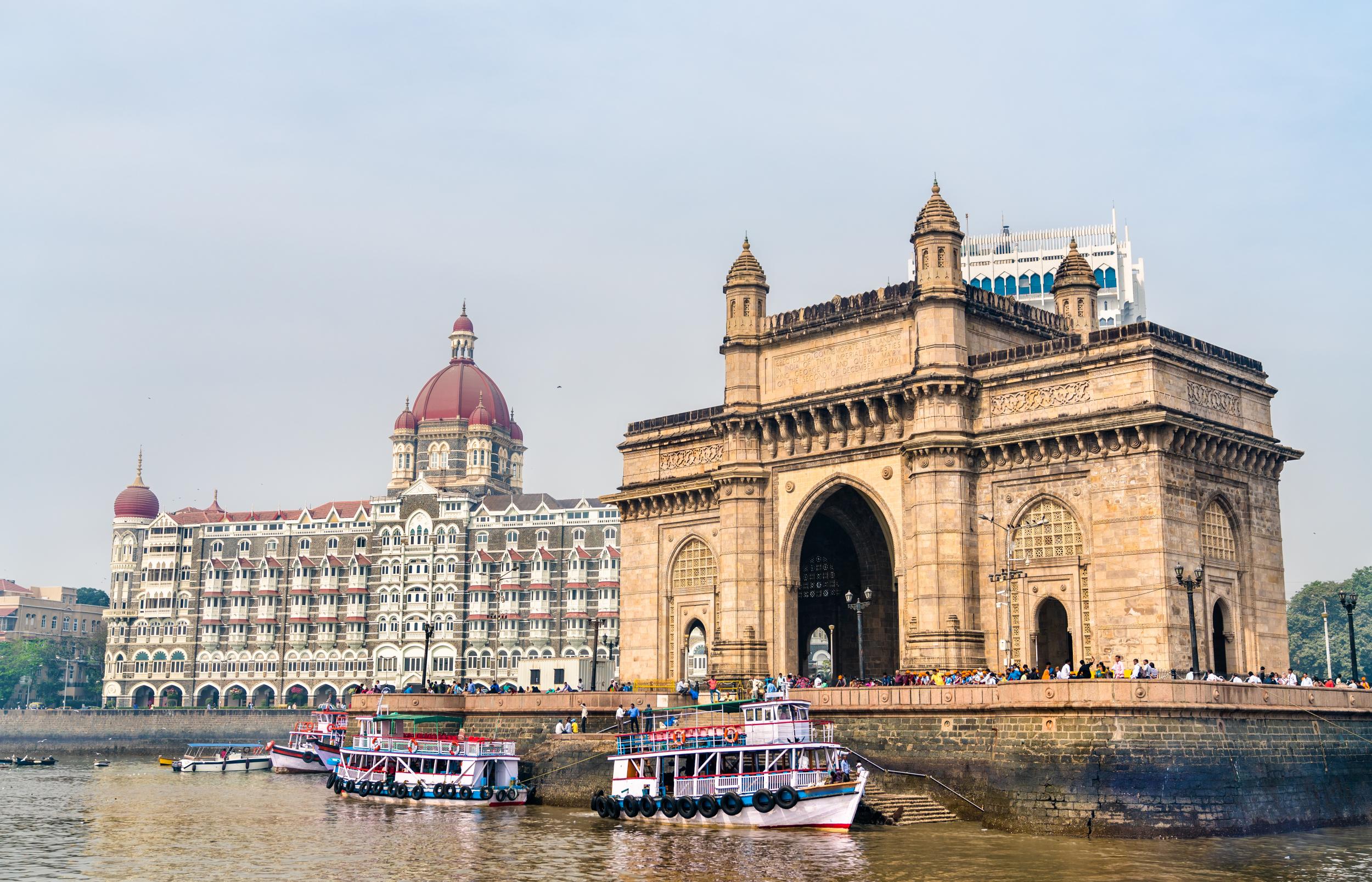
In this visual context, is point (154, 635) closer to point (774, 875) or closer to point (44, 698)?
point (44, 698)

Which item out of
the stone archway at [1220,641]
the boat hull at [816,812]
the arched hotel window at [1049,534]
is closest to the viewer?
the boat hull at [816,812]

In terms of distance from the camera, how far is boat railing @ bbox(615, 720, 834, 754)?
40.7 metres

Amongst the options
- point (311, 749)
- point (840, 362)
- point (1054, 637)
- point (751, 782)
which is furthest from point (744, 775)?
point (311, 749)

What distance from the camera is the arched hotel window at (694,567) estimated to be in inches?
2264

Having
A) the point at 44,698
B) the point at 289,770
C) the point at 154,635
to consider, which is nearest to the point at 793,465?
the point at 289,770

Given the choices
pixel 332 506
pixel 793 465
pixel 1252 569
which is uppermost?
pixel 332 506

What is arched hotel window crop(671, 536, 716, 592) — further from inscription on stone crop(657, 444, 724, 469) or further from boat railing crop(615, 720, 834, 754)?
boat railing crop(615, 720, 834, 754)

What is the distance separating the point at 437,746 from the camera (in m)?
51.9

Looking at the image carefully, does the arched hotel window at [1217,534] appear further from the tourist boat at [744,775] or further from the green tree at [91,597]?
the green tree at [91,597]

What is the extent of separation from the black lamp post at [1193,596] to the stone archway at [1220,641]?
1922mm

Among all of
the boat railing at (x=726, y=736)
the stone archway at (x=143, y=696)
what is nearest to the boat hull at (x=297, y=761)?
the boat railing at (x=726, y=736)

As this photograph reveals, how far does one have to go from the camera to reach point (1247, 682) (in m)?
39.4

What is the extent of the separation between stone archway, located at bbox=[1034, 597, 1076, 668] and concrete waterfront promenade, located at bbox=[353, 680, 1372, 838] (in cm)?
784

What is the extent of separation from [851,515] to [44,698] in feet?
381
